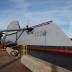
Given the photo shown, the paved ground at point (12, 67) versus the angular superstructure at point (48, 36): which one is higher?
the angular superstructure at point (48, 36)

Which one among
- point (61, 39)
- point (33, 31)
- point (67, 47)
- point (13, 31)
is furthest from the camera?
point (13, 31)

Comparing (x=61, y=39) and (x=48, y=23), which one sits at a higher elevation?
(x=48, y=23)

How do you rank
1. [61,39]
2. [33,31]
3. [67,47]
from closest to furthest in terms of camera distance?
[67,47], [61,39], [33,31]

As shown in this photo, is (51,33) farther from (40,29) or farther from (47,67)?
(47,67)

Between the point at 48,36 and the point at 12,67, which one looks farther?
the point at 48,36

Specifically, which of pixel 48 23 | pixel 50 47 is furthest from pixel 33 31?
pixel 50 47

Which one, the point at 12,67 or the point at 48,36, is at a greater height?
the point at 48,36

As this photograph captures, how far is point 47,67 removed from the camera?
9586 mm

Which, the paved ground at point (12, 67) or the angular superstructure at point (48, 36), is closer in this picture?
the paved ground at point (12, 67)

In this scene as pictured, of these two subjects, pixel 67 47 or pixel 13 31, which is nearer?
pixel 67 47

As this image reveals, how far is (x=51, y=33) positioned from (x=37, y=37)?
14.6 feet

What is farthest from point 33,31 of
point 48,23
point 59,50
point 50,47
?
point 59,50

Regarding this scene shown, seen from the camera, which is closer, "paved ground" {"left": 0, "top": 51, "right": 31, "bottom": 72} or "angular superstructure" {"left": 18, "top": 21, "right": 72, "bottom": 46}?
"paved ground" {"left": 0, "top": 51, "right": 31, "bottom": 72}

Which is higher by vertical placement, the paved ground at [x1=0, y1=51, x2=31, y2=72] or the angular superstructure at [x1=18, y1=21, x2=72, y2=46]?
the angular superstructure at [x1=18, y1=21, x2=72, y2=46]
